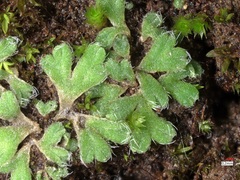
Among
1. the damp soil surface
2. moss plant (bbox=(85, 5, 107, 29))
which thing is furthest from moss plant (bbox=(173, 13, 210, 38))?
moss plant (bbox=(85, 5, 107, 29))

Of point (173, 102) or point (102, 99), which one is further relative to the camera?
point (173, 102)

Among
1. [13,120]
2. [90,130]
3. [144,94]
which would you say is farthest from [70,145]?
[144,94]

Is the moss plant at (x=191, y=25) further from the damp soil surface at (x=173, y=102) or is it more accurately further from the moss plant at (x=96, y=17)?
the moss plant at (x=96, y=17)

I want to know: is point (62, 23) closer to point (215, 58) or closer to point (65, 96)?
point (65, 96)

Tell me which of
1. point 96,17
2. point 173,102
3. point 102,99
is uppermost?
point 96,17

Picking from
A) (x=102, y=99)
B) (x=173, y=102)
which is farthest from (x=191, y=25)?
(x=102, y=99)

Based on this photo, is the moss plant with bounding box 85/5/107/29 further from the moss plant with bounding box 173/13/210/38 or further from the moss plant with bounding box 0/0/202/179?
the moss plant with bounding box 173/13/210/38

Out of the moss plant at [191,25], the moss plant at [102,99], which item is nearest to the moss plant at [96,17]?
the moss plant at [102,99]

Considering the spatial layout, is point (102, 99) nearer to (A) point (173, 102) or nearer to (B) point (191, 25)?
(A) point (173, 102)

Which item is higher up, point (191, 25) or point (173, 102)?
point (191, 25)
